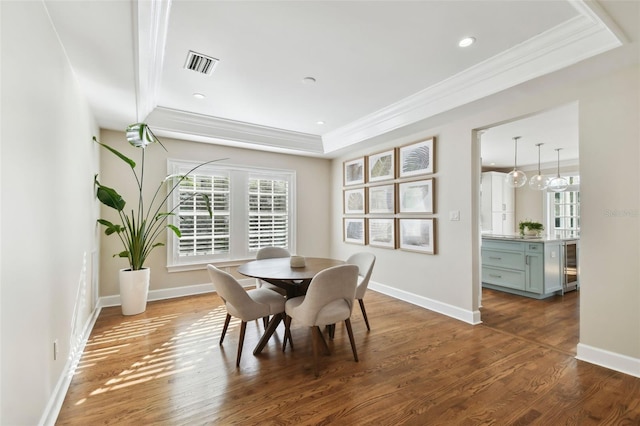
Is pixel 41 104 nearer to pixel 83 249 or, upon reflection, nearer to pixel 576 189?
pixel 83 249

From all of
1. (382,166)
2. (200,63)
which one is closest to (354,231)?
(382,166)

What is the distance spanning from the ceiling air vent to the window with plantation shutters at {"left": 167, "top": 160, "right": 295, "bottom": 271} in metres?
2.10

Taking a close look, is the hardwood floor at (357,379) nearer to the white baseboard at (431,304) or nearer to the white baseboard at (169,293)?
the white baseboard at (431,304)

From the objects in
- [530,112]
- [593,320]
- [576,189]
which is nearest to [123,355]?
[593,320]

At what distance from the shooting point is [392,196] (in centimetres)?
458

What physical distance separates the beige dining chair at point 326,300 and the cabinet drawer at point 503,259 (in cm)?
350

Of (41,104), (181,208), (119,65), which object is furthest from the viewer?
(181,208)

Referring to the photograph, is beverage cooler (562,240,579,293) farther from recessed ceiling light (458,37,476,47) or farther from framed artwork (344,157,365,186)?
recessed ceiling light (458,37,476,47)

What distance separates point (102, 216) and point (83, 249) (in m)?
1.28

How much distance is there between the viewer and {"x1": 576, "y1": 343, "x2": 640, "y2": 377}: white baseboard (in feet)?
7.61

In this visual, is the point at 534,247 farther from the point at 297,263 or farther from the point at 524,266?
the point at 297,263

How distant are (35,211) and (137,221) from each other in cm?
290

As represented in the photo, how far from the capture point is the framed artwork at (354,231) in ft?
17.1

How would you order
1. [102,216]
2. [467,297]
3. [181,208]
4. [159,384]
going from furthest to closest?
[181,208] < [102,216] < [467,297] < [159,384]
